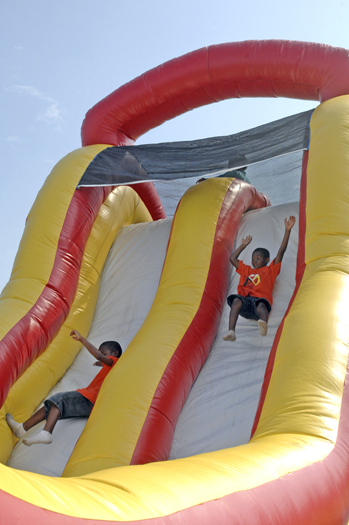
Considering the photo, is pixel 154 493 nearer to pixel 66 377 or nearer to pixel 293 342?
pixel 293 342

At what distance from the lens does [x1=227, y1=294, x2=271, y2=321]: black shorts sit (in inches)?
123

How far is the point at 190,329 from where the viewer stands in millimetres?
3057

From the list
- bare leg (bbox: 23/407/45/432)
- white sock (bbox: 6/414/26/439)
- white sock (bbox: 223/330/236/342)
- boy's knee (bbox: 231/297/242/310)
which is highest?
boy's knee (bbox: 231/297/242/310)

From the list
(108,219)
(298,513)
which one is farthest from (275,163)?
(298,513)

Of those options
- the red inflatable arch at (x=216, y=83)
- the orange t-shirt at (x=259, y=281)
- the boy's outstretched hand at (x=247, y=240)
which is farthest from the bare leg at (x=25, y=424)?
the red inflatable arch at (x=216, y=83)

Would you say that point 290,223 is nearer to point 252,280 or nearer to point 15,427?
point 252,280

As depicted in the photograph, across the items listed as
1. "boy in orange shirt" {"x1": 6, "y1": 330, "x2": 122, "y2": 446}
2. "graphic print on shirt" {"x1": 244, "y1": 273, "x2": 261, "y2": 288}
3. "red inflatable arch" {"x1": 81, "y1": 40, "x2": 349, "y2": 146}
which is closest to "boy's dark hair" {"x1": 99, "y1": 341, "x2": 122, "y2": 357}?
"boy in orange shirt" {"x1": 6, "y1": 330, "x2": 122, "y2": 446}

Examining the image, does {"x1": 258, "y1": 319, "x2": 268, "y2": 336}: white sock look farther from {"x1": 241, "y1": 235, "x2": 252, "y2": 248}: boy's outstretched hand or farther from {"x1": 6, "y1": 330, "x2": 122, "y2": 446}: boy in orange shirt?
{"x1": 6, "y1": 330, "x2": 122, "y2": 446}: boy in orange shirt

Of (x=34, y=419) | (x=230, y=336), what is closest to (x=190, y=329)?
(x=230, y=336)

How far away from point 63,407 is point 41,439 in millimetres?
225

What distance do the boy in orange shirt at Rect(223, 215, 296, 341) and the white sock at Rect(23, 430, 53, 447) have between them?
1173 mm

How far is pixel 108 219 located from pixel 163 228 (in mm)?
489

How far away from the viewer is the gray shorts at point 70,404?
2996 millimetres

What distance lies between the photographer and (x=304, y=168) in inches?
129
